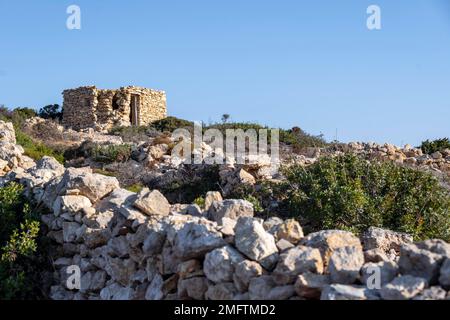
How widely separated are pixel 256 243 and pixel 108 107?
85.3 feet

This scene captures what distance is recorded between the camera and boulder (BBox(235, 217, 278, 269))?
547 cm

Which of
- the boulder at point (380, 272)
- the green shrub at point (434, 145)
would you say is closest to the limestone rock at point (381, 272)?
the boulder at point (380, 272)

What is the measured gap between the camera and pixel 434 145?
69.8 ft

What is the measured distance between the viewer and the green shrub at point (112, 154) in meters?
16.0

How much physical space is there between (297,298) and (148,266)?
202 centimetres

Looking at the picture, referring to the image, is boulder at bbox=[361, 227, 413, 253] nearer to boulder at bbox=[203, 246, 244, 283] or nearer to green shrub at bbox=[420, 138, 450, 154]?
boulder at bbox=[203, 246, 244, 283]

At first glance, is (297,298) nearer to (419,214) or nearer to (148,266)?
(148,266)

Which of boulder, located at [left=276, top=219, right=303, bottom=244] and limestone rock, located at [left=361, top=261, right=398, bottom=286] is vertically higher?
boulder, located at [left=276, top=219, right=303, bottom=244]

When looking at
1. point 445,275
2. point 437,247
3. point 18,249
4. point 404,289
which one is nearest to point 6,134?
point 18,249

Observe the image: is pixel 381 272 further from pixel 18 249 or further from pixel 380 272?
pixel 18 249

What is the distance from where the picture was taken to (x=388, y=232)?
8125 millimetres

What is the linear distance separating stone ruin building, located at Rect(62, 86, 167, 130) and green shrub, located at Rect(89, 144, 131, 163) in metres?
13.3

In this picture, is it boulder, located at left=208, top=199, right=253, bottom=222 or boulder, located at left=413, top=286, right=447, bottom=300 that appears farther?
boulder, located at left=208, top=199, right=253, bottom=222

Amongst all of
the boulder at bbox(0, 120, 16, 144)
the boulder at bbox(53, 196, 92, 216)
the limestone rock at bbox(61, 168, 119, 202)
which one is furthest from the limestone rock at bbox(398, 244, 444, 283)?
the boulder at bbox(0, 120, 16, 144)
